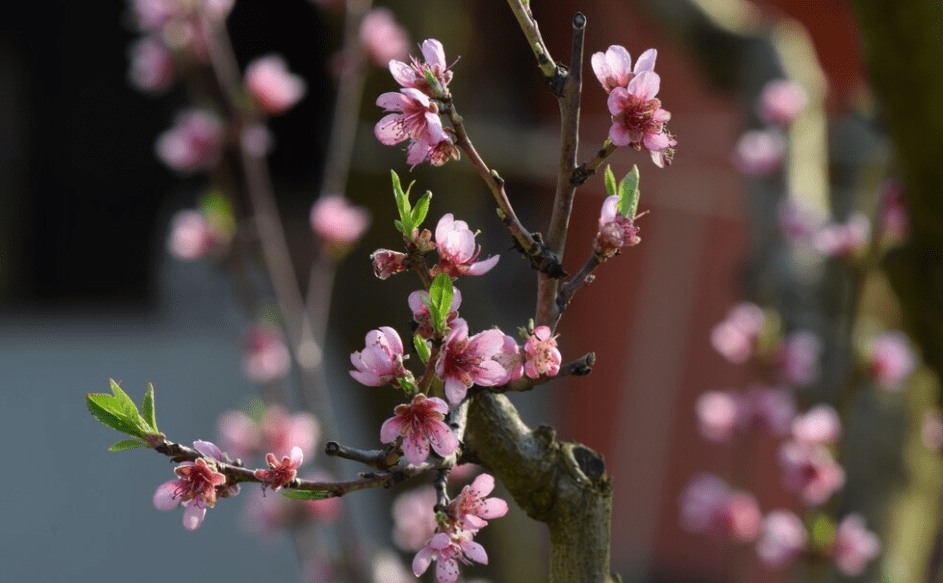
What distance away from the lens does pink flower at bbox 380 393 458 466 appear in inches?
23.0

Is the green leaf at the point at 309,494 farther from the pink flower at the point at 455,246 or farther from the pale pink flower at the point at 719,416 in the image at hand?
the pale pink flower at the point at 719,416

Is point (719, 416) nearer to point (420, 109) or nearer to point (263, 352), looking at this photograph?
point (263, 352)

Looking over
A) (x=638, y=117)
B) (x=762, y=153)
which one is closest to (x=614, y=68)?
(x=638, y=117)

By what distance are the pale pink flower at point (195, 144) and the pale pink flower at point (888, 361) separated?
3.17 feet

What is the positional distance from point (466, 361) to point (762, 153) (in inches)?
49.9

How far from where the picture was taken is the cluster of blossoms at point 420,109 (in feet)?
1.98

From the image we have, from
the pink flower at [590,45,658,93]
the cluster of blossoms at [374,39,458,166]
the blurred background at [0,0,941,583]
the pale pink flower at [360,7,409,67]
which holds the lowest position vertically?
the blurred background at [0,0,941,583]

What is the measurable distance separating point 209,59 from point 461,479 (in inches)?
28.1

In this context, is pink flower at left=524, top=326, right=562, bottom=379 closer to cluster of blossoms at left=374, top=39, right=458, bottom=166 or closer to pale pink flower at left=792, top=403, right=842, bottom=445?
cluster of blossoms at left=374, top=39, right=458, bottom=166

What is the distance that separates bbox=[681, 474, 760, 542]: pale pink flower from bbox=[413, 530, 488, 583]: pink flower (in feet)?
3.34

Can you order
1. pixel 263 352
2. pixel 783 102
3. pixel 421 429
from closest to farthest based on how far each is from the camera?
pixel 421 429, pixel 263 352, pixel 783 102

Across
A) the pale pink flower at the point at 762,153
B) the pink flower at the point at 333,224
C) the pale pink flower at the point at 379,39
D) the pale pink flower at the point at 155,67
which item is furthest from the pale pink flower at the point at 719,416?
the pale pink flower at the point at 155,67

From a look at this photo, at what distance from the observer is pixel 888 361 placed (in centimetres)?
149

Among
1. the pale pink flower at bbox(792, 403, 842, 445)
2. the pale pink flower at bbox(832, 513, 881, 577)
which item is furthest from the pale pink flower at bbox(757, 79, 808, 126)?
the pale pink flower at bbox(832, 513, 881, 577)
